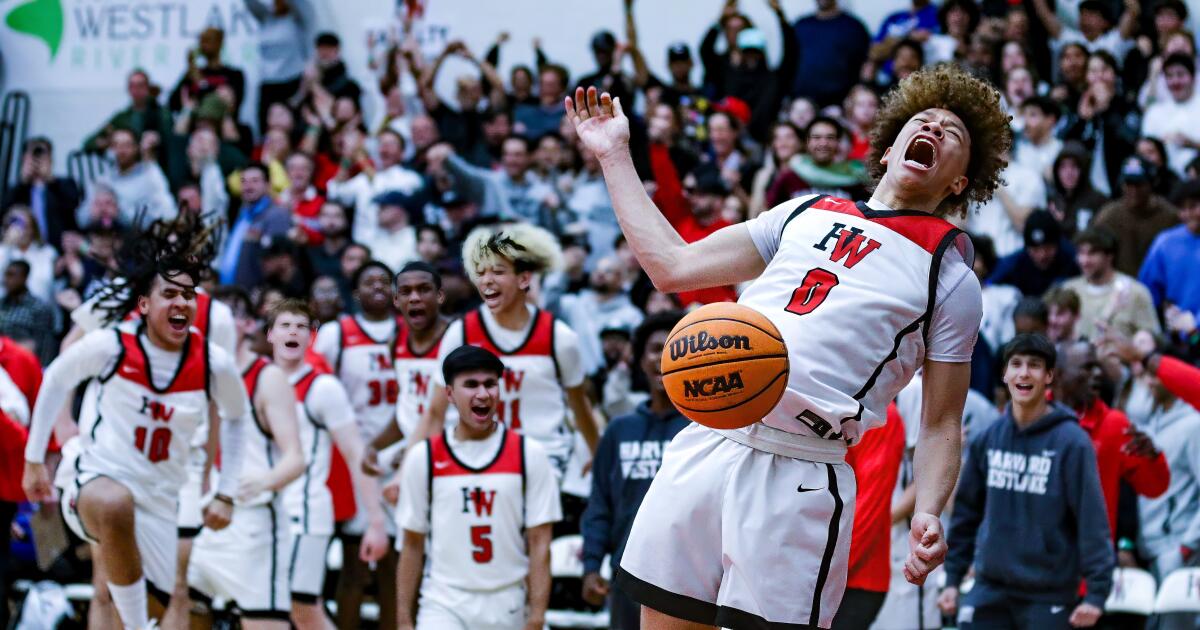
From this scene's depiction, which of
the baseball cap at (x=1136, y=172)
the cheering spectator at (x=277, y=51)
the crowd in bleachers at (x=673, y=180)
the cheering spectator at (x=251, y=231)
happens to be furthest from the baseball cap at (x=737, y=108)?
the cheering spectator at (x=277, y=51)

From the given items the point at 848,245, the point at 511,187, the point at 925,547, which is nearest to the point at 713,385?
the point at 848,245

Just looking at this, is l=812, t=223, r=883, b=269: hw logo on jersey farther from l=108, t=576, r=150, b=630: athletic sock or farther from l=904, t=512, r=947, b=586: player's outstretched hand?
l=108, t=576, r=150, b=630: athletic sock

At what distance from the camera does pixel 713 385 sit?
410 cm

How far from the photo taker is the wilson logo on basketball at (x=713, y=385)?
13.3ft

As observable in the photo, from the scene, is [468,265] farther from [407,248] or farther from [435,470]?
[407,248]

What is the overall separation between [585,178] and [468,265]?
5077 mm

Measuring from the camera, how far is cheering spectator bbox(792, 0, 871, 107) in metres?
13.5

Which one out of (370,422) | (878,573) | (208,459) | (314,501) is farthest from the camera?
(370,422)

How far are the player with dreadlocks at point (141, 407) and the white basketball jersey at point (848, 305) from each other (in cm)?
384

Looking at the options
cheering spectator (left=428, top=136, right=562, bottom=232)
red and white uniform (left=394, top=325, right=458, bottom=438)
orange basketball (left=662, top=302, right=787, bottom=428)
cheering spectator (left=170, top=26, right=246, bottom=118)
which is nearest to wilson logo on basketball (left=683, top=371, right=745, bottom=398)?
orange basketball (left=662, top=302, right=787, bottom=428)

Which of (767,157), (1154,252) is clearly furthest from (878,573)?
(767,157)

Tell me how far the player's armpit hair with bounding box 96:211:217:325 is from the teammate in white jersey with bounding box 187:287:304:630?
3.33 ft

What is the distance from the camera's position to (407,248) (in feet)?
39.3

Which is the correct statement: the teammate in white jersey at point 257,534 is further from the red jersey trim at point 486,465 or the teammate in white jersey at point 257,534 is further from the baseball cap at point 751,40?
the baseball cap at point 751,40
